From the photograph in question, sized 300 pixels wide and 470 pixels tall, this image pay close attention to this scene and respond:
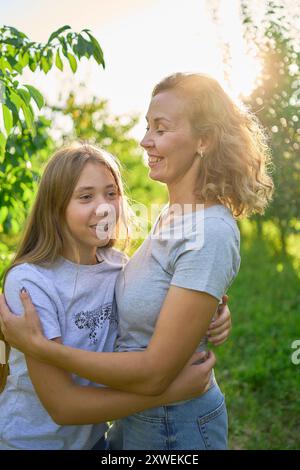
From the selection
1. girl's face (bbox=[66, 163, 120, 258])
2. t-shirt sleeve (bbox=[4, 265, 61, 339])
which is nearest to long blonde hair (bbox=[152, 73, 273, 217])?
girl's face (bbox=[66, 163, 120, 258])

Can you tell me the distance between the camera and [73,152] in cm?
222

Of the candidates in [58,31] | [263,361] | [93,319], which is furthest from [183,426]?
[263,361]

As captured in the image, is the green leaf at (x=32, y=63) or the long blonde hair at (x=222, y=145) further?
the green leaf at (x=32, y=63)

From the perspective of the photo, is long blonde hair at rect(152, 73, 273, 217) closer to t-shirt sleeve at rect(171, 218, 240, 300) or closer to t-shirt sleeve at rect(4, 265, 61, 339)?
t-shirt sleeve at rect(171, 218, 240, 300)

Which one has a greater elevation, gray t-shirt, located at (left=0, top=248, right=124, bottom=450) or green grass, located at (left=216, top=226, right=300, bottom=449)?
gray t-shirt, located at (left=0, top=248, right=124, bottom=450)

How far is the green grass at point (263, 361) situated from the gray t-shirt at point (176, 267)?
221 cm

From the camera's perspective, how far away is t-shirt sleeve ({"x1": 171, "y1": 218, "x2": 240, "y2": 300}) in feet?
6.03

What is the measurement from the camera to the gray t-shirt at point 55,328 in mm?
1996

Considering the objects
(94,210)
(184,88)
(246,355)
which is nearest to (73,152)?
(94,210)

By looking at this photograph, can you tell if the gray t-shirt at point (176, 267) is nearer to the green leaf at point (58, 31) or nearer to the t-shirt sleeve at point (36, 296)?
the t-shirt sleeve at point (36, 296)

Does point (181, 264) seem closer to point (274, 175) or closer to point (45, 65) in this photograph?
point (45, 65)

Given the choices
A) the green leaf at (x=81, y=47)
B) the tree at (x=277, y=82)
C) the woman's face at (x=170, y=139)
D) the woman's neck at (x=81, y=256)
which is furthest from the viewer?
the tree at (x=277, y=82)

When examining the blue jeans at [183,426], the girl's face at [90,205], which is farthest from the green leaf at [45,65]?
the blue jeans at [183,426]

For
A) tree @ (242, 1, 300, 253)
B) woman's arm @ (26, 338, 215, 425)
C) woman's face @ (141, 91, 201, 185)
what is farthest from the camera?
tree @ (242, 1, 300, 253)
